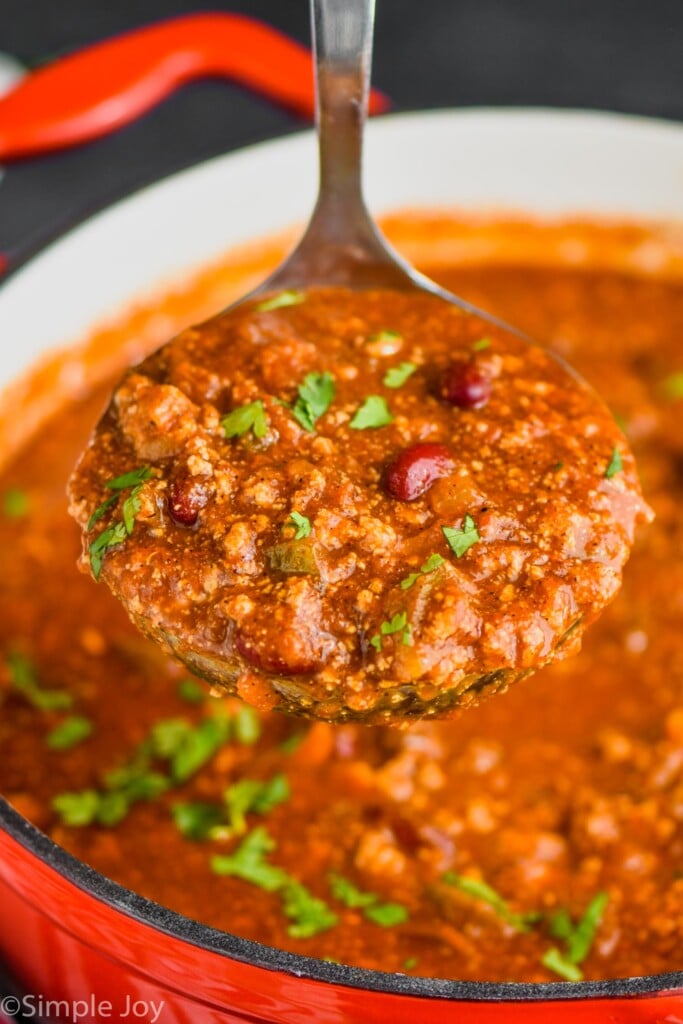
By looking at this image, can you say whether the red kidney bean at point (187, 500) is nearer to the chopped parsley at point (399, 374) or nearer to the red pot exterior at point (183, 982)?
the chopped parsley at point (399, 374)

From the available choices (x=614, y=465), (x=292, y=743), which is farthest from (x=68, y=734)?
(x=614, y=465)

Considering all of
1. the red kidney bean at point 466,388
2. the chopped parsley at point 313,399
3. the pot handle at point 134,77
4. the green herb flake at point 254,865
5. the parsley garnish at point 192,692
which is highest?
the pot handle at point 134,77

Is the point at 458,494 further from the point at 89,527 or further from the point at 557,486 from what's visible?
the point at 89,527

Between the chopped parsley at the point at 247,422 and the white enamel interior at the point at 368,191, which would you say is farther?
the white enamel interior at the point at 368,191

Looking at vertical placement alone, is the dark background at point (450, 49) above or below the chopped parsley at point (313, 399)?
above

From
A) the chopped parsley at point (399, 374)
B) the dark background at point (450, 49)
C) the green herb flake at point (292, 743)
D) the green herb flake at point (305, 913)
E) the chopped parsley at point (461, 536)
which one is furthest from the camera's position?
the dark background at point (450, 49)

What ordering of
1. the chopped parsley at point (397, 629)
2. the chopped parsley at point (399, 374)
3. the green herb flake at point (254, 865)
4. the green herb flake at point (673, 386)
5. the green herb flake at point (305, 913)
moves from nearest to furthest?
the chopped parsley at point (397, 629) → the chopped parsley at point (399, 374) → the green herb flake at point (305, 913) → the green herb flake at point (254, 865) → the green herb flake at point (673, 386)

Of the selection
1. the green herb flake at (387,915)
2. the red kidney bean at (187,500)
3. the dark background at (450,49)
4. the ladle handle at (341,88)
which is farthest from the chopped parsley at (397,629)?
the dark background at (450,49)
